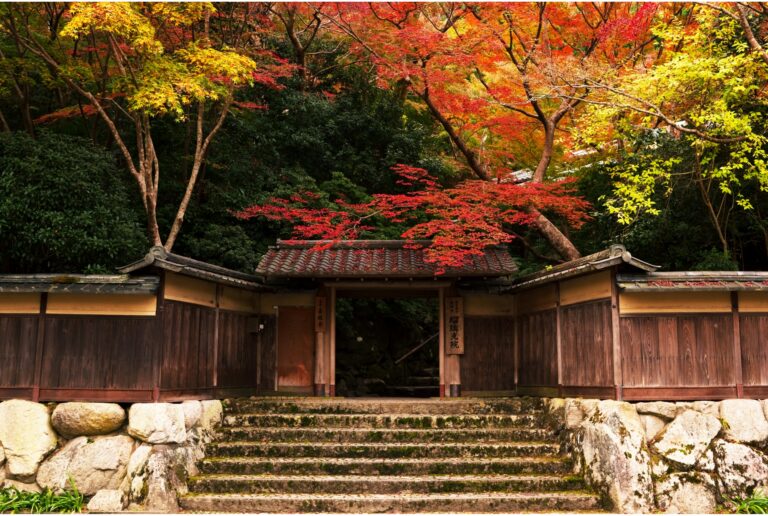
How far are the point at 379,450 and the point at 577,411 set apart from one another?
345cm

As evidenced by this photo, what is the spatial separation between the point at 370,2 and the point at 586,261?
909 centimetres

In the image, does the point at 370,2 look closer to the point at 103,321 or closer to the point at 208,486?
the point at 103,321

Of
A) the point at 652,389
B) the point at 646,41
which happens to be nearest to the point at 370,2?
the point at 646,41

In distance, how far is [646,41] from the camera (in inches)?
666

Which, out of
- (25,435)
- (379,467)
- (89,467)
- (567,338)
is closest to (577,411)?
(567,338)

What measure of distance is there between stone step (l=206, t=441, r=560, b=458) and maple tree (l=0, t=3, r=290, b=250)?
602 centimetres

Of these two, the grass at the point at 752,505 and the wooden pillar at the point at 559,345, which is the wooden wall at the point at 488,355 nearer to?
the wooden pillar at the point at 559,345

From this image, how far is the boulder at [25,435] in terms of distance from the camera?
10227 mm

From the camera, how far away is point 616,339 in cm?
1066

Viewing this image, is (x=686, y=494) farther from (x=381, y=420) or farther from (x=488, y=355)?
(x=488, y=355)

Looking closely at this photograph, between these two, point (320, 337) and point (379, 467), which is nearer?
point (379, 467)

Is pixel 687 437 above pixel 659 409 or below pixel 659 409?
below

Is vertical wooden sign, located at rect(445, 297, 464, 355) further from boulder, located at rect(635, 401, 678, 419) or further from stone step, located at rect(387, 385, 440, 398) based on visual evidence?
stone step, located at rect(387, 385, 440, 398)

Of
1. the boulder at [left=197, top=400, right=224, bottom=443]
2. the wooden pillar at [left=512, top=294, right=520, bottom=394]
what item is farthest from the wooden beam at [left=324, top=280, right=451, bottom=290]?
the boulder at [left=197, top=400, right=224, bottom=443]
